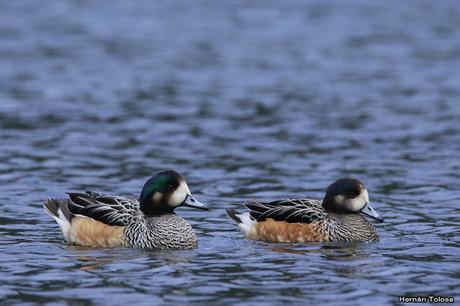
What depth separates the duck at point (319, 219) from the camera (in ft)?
48.4

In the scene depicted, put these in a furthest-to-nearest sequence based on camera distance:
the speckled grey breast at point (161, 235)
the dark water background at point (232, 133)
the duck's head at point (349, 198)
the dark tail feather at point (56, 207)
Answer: the duck's head at point (349, 198)
the dark tail feather at point (56, 207)
the speckled grey breast at point (161, 235)
the dark water background at point (232, 133)

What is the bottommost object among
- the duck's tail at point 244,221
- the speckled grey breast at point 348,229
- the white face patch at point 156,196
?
the speckled grey breast at point 348,229

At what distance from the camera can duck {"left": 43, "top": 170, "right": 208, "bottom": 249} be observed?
1432cm

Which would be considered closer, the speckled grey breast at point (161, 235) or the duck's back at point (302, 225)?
the speckled grey breast at point (161, 235)

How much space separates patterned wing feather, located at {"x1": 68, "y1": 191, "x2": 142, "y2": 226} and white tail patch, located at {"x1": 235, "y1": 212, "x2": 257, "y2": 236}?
3.81ft

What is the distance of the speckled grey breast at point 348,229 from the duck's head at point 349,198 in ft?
0.41

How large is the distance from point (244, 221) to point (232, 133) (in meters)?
6.93

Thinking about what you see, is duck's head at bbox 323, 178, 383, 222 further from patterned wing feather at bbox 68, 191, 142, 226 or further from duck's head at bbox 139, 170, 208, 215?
patterned wing feather at bbox 68, 191, 142, 226

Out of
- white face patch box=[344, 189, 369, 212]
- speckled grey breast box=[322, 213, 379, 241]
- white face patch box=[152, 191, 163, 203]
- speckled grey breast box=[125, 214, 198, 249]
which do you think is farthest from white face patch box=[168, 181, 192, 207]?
white face patch box=[344, 189, 369, 212]

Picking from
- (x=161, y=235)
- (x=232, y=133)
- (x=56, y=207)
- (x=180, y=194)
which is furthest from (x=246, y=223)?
(x=232, y=133)

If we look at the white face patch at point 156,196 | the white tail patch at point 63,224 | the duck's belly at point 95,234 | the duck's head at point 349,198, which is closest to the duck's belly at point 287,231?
the duck's head at point 349,198

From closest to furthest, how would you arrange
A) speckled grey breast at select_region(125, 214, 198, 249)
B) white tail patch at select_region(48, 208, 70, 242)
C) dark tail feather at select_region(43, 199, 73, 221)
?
speckled grey breast at select_region(125, 214, 198, 249) → white tail patch at select_region(48, 208, 70, 242) → dark tail feather at select_region(43, 199, 73, 221)

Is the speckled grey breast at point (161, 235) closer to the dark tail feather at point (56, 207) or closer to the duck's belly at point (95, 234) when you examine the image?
Result: the duck's belly at point (95, 234)

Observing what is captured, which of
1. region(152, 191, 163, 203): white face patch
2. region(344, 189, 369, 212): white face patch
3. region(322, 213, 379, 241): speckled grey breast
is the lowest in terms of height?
region(322, 213, 379, 241): speckled grey breast
